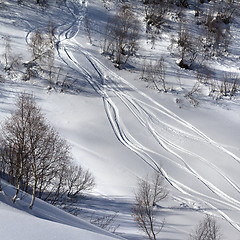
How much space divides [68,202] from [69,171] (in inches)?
85.8

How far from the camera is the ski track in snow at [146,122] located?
23956mm

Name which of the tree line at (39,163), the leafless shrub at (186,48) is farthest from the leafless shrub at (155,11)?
the tree line at (39,163)

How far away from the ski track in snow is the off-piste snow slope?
8 centimetres

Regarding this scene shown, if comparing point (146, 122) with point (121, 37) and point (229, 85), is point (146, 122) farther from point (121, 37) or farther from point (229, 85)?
point (121, 37)

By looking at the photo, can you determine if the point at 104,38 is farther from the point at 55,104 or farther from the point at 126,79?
the point at 55,104

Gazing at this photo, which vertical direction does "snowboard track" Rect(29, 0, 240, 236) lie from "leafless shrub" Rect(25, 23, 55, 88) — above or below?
below

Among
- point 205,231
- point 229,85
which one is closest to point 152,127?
point 205,231

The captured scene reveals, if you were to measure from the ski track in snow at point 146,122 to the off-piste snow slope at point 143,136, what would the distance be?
81 millimetres

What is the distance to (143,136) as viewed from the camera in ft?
90.9

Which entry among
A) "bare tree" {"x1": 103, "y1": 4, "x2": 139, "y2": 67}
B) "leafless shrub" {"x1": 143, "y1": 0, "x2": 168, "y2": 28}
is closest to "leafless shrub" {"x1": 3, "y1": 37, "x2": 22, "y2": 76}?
"bare tree" {"x1": 103, "y1": 4, "x2": 139, "y2": 67}

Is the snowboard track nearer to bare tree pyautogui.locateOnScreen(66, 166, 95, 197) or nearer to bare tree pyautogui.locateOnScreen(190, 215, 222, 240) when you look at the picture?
bare tree pyautogui.locateOnScreen(190, 215, 222, 240)

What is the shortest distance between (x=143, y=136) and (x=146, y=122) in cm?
185

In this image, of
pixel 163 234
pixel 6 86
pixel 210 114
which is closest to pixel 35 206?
pixel 163 234

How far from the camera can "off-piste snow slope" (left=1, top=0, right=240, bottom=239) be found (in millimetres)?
23312
